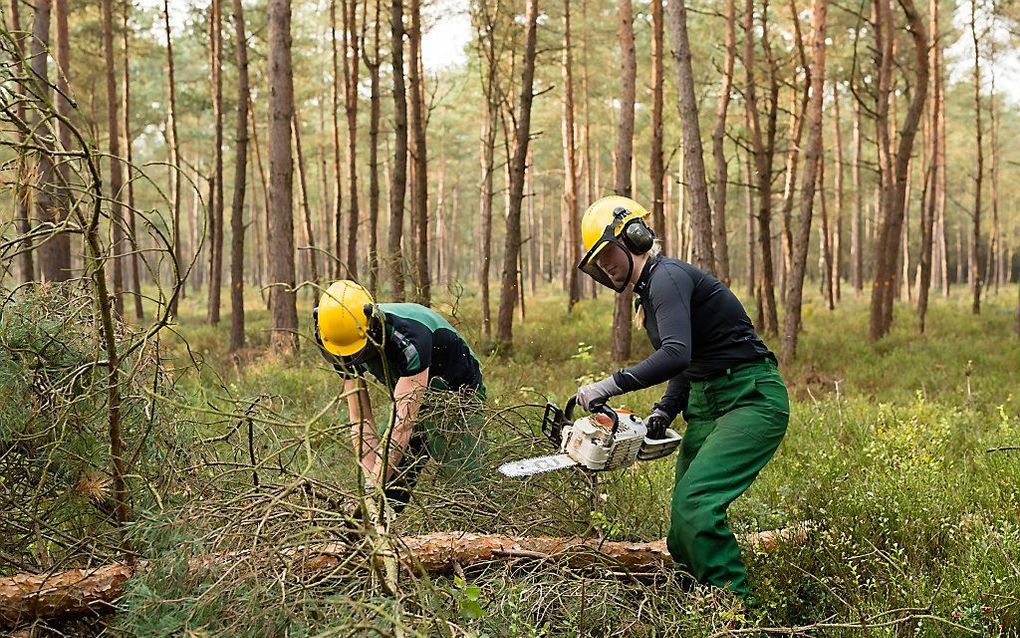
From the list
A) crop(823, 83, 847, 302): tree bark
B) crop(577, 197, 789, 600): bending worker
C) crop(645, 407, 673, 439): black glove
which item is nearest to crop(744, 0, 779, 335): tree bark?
crop(823, 83, 847, 302): tree bark

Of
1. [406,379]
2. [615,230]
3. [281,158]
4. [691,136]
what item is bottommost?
[406,379]

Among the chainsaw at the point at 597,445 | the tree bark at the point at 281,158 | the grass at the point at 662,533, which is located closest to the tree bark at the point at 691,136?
the grass at the point at 662,533

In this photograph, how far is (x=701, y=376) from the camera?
145 inches

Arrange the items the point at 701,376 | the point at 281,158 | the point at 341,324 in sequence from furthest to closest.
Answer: the point at 281,158, the point at 341,324, the point at 701,376

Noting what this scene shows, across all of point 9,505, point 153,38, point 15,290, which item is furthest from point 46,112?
point 153,38

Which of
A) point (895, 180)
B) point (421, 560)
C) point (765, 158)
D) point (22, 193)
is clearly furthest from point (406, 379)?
point (895, 180)

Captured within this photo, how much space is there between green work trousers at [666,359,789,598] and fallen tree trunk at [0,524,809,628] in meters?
0.32

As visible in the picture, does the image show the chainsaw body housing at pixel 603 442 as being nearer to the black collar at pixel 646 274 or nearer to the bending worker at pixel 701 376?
the bending worker at pixel 701 376

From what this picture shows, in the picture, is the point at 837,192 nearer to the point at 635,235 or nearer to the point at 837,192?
the point at 837,192

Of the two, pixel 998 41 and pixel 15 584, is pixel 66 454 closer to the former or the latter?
pixel 15 584

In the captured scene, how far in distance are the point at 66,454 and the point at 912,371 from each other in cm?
1031

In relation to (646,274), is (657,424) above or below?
below

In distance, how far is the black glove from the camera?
3.89 metres

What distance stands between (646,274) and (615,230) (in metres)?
0.27
